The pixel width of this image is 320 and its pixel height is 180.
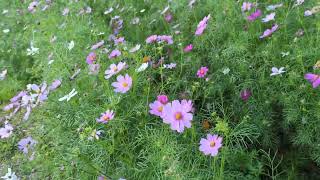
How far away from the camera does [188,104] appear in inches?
63.7

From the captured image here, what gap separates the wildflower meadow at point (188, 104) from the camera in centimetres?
183

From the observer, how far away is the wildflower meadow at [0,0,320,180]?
1830 millimetres

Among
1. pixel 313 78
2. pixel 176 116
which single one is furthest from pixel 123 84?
pixel 313 78

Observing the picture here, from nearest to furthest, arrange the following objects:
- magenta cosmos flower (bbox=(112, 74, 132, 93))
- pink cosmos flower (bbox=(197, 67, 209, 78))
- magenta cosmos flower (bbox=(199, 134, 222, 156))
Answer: magenta cosmos flower (bbox=(199, 134, 222, 156)) → magenta cosmos flower (bbox=(112, 74, 132, 93)) → pink cosmos flower (bbox=(197, 67, 209, 78))

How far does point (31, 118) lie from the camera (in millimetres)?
2832

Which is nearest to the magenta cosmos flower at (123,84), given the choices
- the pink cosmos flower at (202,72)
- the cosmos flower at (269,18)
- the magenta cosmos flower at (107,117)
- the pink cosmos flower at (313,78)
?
the magenta cosmos flower at (107,117)

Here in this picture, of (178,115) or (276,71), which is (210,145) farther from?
(276,71)

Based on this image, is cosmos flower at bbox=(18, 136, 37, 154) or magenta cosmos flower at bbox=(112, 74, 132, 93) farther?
cosmos flower at bbox=(18, 136, 37, 154)

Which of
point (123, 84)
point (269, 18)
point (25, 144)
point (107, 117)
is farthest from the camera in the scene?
point (269, 18)

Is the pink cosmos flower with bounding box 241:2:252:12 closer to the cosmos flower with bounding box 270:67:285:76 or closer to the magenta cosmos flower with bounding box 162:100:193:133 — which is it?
the cosmos flower with bounding box 270:67:285:76

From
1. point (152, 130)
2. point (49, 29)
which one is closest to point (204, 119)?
point (152, 130)

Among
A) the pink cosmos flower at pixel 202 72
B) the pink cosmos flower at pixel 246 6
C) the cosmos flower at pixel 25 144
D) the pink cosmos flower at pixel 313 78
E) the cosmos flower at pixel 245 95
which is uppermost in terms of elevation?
the pink cosmos flower at pixel 246 6

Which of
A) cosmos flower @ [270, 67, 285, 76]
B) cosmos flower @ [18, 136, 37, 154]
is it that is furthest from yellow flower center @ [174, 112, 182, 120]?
cosmos flower @ [18, 136, 37, 154]

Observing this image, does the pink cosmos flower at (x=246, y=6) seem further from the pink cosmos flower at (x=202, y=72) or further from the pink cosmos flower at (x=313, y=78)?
the pink cosmos flower at (x=313, y=78)
